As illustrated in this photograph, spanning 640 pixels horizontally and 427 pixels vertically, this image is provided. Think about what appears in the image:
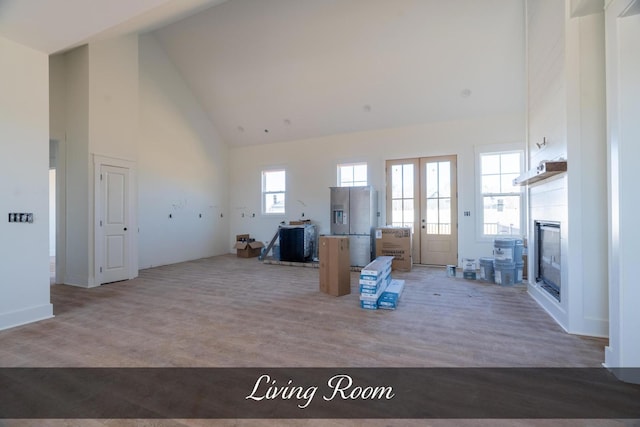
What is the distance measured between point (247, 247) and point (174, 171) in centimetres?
256

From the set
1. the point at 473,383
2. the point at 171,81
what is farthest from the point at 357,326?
the point at 171,81

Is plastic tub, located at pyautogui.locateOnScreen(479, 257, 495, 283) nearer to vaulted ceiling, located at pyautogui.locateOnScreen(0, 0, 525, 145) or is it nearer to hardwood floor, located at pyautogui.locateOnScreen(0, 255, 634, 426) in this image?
hardwood floor, located at pyautogui.locateOnScreen(0, 255, 634, 426)

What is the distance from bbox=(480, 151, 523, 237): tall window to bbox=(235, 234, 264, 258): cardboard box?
5.48m

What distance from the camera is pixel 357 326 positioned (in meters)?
3.06

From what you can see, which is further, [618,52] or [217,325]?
[217,325]

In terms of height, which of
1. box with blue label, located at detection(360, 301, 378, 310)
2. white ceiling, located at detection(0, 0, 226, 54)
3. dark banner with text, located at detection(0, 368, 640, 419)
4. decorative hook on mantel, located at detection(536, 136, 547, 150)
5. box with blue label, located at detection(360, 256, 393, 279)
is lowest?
dark banner with text, located at detection(0, 368, 640, 419)

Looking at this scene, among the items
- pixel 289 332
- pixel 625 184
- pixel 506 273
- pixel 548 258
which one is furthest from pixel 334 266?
pixel 625 184

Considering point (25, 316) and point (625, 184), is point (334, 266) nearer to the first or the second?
point (625, 184)

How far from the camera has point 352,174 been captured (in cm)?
750

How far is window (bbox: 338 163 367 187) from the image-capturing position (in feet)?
24.1

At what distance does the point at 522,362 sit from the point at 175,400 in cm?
250

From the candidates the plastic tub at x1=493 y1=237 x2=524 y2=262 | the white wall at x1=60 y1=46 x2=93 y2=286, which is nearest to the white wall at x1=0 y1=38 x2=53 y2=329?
the white wall at x1=60 y1=46 x2=93 y2=286

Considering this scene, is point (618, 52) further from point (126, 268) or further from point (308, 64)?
point (126, 268)

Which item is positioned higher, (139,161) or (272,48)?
(272,48)
